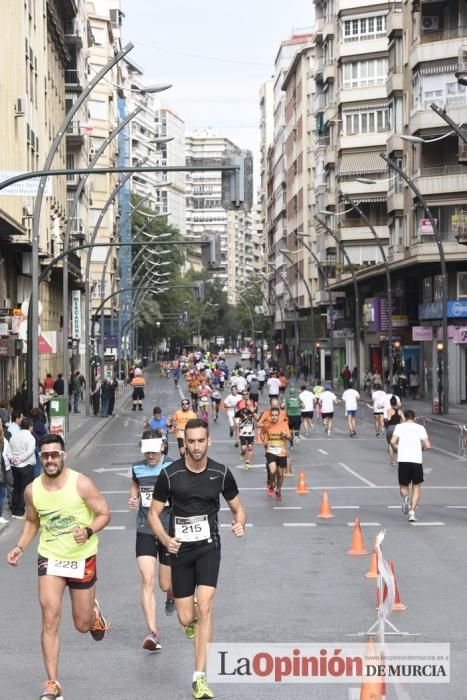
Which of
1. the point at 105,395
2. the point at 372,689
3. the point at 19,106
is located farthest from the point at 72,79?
the point at 372,689

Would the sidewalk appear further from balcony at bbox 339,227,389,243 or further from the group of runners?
balcony at bbox 339,227,389,243

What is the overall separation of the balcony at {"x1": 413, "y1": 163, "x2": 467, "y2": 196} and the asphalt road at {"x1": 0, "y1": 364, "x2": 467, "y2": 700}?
37.5m

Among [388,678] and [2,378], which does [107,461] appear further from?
[388,678]

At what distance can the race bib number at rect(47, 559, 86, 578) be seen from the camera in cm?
923

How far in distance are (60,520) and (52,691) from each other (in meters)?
1.15

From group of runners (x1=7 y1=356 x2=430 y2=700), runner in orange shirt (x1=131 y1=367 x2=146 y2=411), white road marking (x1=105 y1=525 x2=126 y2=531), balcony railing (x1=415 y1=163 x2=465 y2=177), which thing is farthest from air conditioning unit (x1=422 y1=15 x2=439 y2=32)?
group of runners (x1=7 y1=356 x2=430 y2=700)

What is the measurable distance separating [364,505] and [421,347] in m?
46.6

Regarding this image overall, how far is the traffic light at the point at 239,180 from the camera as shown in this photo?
21.9 metres

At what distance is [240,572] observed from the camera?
575 inches

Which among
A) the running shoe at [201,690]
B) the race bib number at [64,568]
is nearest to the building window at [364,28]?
the race bib number at [64,568]

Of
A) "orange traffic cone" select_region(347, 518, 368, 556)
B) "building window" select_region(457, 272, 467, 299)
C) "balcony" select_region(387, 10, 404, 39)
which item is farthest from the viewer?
"balcony" select_region(387, 10, 404, 39)

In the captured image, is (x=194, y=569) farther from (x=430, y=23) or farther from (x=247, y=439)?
(x=430, y=23)

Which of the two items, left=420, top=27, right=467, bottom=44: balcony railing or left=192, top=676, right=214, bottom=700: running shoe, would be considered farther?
left=420, top=27, right=467, bottom=44: balcony railing

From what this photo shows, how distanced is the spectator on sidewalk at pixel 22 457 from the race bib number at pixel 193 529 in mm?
11194
